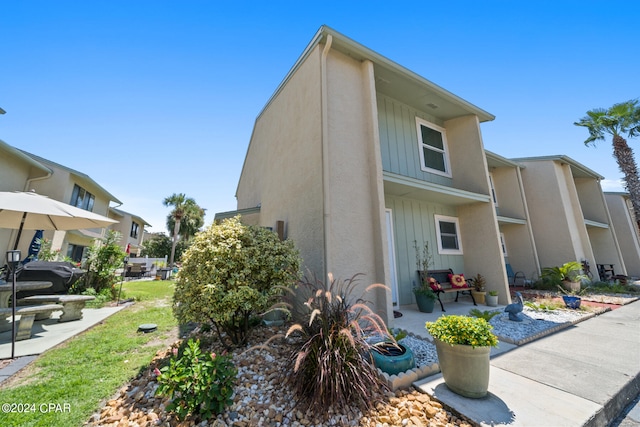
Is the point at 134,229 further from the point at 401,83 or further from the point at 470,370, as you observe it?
the point at 470,370

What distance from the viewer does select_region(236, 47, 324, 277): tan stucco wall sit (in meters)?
5.00

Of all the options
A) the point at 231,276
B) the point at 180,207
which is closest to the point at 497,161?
the point at 231,276

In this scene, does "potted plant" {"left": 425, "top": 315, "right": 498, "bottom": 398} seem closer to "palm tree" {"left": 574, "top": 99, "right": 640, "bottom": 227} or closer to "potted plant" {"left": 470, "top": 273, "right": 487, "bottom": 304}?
"potted plant" {"left": 470, "top": 273, "right": 487, "bottom": 304}

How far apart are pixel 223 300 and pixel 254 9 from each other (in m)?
7.76

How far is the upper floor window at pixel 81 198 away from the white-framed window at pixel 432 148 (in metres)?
18.2

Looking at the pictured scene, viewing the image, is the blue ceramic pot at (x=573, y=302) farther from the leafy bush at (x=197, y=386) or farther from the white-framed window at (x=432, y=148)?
the leafy bush at (x=197, y=386)

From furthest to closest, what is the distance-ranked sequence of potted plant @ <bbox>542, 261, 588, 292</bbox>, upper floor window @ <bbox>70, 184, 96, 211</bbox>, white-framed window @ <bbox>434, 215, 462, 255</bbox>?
1. upper floor window @ <bbox>70, 184, 96, 211</bbox>
2. potted plant @ <bbox>542, 261, 588, 292</bbox>
3. white-framed window @ <bbox>434, 215, 462, 255</bbox>

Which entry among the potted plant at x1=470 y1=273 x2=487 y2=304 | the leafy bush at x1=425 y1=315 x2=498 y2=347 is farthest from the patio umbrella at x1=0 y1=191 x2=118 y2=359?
the potted plant at x1=470 y1=273 x2=487 y2=304

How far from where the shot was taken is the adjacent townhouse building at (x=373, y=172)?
491 centimetres

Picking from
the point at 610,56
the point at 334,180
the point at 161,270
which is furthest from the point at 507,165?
the point at 161,270

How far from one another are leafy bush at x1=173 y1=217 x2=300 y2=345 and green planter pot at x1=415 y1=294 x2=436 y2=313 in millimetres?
A: 3751

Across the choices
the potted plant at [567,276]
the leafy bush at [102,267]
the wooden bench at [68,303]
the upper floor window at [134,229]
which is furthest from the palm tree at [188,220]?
the potted plant at [567,276]

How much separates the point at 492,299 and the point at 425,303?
2.55m

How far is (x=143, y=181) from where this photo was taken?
35.8 feet
